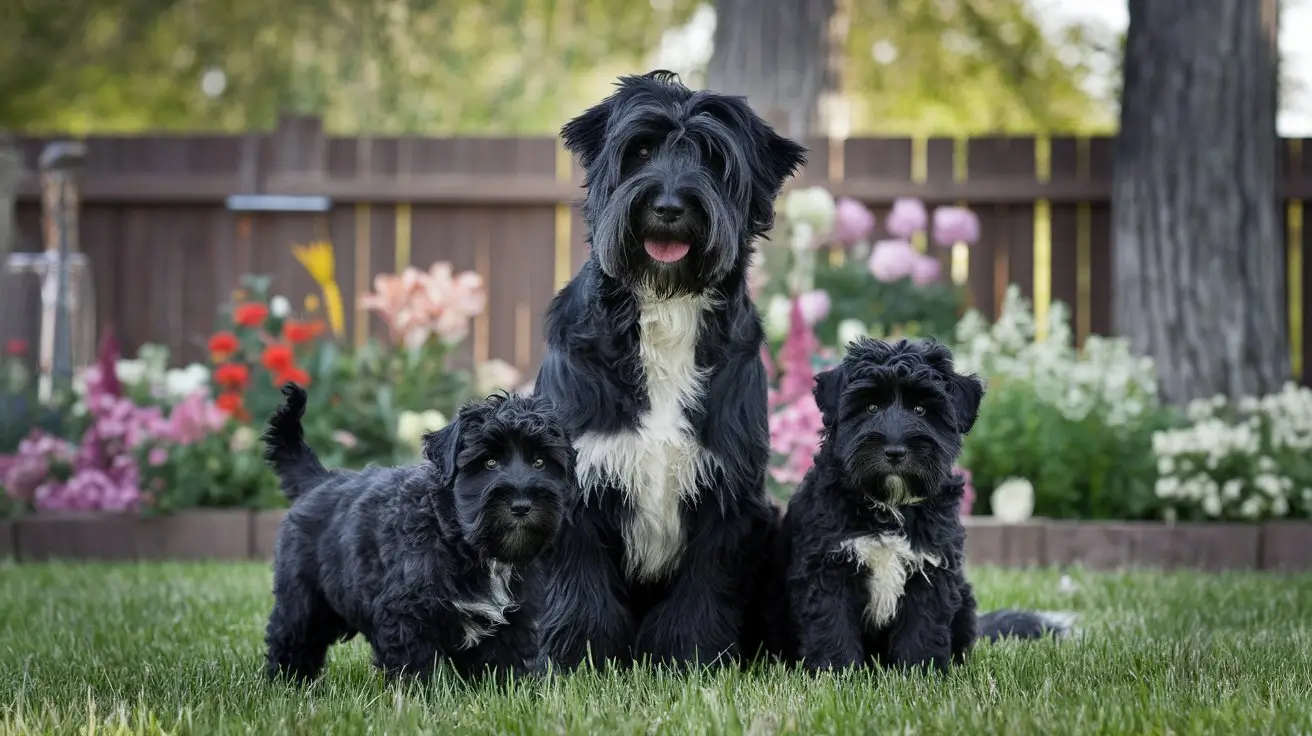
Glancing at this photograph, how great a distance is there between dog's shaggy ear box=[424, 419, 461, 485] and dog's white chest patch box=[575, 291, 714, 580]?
0.45 m

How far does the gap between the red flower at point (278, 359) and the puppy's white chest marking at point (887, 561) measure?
482cm

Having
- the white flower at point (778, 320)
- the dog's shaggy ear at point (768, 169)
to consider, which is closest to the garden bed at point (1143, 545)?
the white flower at point (778, 320)

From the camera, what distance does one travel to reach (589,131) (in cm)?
456

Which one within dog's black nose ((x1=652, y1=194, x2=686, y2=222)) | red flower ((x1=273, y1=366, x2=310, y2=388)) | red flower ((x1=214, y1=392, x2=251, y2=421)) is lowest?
red flower ((x1=214, y1=392, x2=251, y2=421))

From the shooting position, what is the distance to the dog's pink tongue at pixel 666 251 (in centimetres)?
429

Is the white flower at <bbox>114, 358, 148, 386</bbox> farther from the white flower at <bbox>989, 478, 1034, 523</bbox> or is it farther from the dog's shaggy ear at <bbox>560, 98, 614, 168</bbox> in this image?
the dog's shaggy ear at <bbox>560, 98, 614, 168</bbox>

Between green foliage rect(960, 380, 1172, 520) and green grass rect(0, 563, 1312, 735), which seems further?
green foliage rect(960, 380, 1172, 520)

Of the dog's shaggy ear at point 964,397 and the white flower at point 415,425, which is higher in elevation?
the dog's shaggy ear at point 964,397

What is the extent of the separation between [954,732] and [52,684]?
103 inches

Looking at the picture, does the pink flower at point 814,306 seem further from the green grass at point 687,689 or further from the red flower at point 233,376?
the red flower at point 233,376

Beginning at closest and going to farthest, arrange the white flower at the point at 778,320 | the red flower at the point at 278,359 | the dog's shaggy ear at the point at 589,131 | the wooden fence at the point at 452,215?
the dog's shaggy ear at the point at 589,131 < the red flower at the point at 278,359 < the white flower at the point at 778,320 < the wooden fence at the point at 452,215

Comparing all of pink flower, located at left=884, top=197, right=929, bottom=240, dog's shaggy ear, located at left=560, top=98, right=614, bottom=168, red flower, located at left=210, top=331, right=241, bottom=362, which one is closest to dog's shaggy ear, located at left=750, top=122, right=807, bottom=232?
dog's shaggy ear, located at left=560, top=98, right=614, bottom=168

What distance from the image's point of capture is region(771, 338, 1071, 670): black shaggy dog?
437cm

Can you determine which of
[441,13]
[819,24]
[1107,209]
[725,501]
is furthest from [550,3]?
[725,501]
